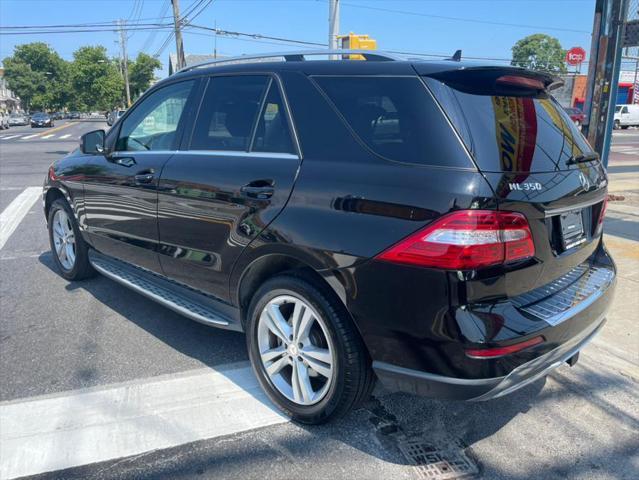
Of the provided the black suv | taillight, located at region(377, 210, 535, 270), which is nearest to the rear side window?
the black suv

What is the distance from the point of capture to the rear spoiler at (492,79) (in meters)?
2.46

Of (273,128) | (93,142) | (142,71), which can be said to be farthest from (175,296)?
(142,71)

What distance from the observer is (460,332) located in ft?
7.17

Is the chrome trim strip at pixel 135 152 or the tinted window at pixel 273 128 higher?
the tinted window at pixel 273 128

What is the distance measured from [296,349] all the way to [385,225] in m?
0.91

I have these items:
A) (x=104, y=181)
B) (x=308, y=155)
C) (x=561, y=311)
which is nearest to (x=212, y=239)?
(x=308, y=155)

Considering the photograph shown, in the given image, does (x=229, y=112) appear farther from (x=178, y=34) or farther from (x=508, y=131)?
(x=178, y=34)

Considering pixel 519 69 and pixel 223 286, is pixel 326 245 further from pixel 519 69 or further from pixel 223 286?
pixel 519 69

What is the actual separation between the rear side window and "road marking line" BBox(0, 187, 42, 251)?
18.7 feet

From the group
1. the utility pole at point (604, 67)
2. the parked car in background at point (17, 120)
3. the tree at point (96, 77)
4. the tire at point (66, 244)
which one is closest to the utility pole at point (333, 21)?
the utility pole at point (604, 67)

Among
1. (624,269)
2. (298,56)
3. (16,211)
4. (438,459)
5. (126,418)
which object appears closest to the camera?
(438,459)

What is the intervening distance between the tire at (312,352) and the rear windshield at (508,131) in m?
0.97

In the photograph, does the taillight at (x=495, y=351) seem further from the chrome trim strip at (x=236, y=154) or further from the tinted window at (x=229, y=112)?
the tinted window at (x=229, y=112)

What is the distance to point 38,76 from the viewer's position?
102 meters
